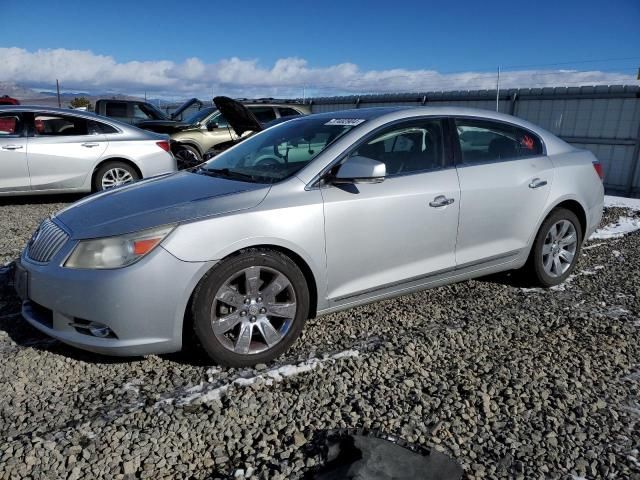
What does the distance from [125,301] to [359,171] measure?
154cm

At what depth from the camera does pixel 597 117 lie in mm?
11281

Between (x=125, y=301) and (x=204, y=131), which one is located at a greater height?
(x=204, y=131)

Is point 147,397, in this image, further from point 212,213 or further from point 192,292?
point 212,213

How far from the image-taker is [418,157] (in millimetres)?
3770

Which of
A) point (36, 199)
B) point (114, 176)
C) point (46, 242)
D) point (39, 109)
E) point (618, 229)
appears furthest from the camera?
point (36, 199)

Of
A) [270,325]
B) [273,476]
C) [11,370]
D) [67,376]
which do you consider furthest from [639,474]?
[11,370]

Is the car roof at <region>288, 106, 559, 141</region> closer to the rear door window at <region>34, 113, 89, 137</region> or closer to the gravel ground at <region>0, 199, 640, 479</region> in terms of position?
the gravel ground at <region>0, 199, 640, 479</region>

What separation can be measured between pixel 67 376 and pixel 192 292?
3.05 ft

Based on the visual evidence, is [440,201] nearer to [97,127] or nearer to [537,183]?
[537,183]

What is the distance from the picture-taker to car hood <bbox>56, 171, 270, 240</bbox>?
291 centimetres

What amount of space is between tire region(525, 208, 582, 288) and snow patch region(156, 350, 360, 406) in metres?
2.01

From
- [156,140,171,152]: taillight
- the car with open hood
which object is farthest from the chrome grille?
the car with open hood

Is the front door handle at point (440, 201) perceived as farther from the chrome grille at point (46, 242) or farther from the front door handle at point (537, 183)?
the chrome grille at point (46, 242)

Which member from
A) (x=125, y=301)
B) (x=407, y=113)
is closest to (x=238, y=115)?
(x=407, y=113)
